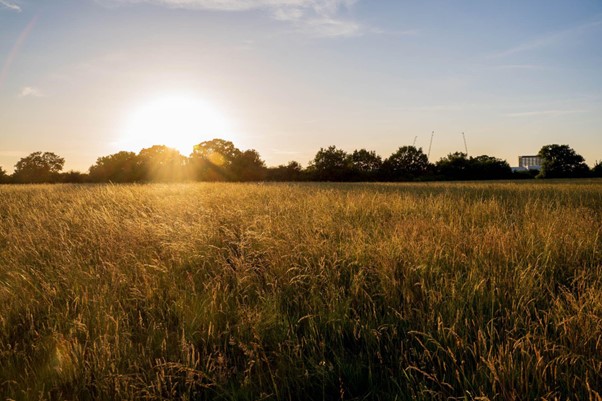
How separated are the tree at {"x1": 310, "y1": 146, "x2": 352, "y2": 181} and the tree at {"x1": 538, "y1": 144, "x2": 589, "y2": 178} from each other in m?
32.9

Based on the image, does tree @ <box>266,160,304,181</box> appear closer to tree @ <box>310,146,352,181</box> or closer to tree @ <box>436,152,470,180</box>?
tree @ <box>310,146,352,181</box>

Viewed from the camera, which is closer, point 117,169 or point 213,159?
point 117,169

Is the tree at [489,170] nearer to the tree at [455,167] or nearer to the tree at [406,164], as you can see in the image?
the tree at [455,167]

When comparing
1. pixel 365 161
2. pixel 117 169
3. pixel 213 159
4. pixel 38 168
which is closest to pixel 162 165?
pixel 117 169

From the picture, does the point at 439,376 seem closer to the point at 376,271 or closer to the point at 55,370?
the point at 376,271

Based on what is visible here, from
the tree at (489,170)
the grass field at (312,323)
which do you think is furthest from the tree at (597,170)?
the grass field at (312,323)

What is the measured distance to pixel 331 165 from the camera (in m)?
58.2

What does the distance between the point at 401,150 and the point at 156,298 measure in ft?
203

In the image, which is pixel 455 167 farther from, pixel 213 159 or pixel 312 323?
pixel 312 323

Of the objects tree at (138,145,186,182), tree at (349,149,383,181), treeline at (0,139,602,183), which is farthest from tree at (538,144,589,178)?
tree at (138,145,186,182)

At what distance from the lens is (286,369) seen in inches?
91.1

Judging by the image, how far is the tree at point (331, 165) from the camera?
54097mm

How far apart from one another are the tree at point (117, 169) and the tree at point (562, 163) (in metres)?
62.9

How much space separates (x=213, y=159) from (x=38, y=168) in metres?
27.5
